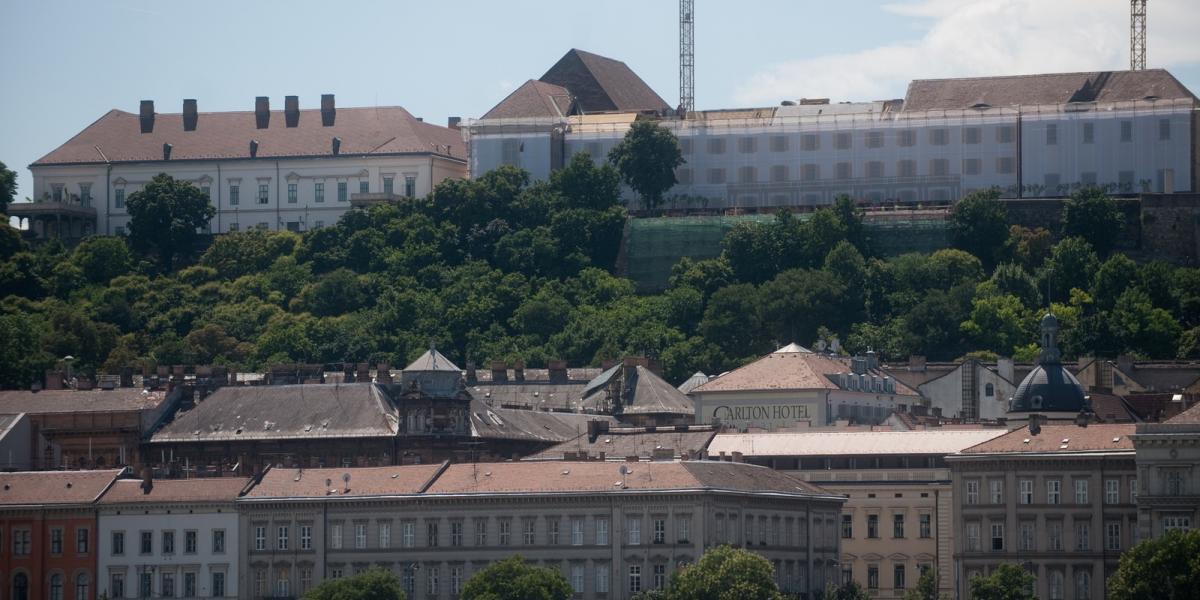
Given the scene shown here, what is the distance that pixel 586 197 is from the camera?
630 ft

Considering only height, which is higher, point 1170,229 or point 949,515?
point 1170,229

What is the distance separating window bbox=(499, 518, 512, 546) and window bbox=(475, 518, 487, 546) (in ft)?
1.78

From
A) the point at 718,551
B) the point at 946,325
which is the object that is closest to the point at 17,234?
the point at 946,325

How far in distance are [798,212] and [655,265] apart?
8319 mm

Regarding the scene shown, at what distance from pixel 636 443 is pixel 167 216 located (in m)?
74.6

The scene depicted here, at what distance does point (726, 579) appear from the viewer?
10619cm

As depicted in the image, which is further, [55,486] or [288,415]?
[288,415]

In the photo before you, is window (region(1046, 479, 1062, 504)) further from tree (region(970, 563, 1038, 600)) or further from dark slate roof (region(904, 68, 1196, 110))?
dark slate roof (region(904, 68, 1196, 110))

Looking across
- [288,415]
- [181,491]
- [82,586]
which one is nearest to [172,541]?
[181,491]

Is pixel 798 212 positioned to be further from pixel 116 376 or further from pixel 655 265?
pixel 116 376

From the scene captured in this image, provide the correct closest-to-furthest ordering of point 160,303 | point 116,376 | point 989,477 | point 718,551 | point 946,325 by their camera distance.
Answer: point 718,551 → point 989,477 → point 116,376 → point 946,325 → point 160,303

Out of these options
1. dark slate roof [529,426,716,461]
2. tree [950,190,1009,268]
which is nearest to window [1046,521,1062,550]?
dark slate roof [529,426,716,461]

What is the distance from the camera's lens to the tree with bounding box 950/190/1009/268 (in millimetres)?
181500

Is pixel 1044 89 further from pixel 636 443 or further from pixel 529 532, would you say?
pixel 529 532
